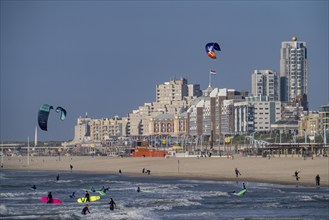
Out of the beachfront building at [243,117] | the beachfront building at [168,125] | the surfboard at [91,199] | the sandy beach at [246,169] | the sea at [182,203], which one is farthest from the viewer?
the beachfront building at [168,125]

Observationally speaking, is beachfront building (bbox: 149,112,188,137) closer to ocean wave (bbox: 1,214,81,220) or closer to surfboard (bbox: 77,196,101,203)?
surfboard (bbox: 77,196,101,203)

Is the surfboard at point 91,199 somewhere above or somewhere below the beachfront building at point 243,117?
below

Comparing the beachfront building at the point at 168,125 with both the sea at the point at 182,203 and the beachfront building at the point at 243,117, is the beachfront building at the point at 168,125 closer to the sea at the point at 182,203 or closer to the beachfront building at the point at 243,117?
the beachfront building at the point at 243,117

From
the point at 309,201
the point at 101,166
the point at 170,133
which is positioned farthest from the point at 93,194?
the point at 170,133

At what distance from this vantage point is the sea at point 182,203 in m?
34.2

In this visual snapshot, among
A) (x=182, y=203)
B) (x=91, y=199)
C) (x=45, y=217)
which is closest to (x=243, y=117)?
(x=91, y=199)

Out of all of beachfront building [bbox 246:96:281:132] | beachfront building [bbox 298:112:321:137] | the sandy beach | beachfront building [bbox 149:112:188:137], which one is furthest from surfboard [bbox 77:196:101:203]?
beachfront building [bbox 149:112:188:137]

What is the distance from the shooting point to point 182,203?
129ft

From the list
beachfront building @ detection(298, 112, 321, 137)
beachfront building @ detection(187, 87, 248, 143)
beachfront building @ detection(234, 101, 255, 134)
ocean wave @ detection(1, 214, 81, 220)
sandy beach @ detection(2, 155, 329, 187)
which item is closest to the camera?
ocean wave @ detection(1, 214, 81, 220)

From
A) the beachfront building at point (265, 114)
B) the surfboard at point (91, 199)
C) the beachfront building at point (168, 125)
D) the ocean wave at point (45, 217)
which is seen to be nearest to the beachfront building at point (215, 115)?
the beachfront building at point (168, 125)

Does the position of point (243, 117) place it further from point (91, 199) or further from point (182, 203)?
point (182, 203)

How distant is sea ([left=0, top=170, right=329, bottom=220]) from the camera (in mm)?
34188

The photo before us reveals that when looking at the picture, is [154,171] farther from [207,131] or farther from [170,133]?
[170,133]

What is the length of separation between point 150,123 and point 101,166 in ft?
318
